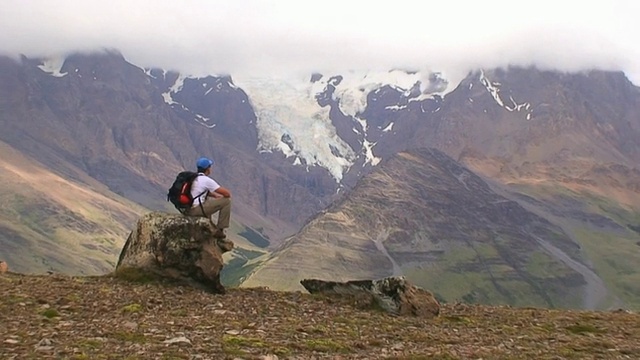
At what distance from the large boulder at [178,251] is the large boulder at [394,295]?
555 cm

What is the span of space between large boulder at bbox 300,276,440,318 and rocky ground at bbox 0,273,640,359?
594 millimetres

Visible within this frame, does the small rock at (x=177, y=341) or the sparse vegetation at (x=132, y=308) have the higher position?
the small rock at (x=177, y=341)

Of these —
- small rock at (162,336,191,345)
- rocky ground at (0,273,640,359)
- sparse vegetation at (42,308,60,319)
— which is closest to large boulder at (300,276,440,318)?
rocky ground at (0,273,640,359)

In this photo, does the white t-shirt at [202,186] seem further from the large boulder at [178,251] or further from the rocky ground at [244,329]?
the rocky ground at [244,329]

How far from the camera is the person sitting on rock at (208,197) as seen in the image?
1150 inches

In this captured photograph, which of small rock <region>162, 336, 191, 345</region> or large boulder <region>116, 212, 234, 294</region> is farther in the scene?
large boulder <region>116, 212, 234, 294</region>

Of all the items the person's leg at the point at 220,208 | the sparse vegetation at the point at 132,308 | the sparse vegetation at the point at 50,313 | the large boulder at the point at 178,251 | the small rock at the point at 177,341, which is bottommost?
the sparse vegetation at the point at 50,313

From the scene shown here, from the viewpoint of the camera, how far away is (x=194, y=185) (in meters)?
29.6

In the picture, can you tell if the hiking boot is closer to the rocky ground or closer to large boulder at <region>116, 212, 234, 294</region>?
large boulder at <region>116, 212, 234, 294</region>

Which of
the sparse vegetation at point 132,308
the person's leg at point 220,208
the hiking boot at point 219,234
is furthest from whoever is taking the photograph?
the hiking boot at point 219,234

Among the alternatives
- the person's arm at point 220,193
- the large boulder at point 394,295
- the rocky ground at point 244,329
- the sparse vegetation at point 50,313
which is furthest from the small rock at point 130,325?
the large boulder at point 394,295

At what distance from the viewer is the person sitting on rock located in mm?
29219

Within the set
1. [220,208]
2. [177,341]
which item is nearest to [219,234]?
[220,208]

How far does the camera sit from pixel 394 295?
29766 millimetres
